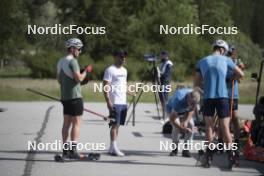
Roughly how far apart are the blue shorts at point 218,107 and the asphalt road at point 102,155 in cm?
79

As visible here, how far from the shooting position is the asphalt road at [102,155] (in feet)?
36.3

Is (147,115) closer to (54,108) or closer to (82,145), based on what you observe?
(54,108)

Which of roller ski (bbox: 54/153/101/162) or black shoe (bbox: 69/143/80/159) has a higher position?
black shoe (bbox: 69/143/80/159)

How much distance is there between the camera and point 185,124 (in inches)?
507

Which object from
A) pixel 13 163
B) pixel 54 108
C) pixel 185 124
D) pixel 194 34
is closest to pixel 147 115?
pixel 54 108

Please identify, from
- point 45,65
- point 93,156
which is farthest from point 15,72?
point 93,156

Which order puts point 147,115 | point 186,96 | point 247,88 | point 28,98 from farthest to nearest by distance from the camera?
point 247,88 < point 28,98 < point 147,115 < point 186,96

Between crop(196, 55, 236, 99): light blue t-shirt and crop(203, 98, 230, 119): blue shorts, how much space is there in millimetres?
59

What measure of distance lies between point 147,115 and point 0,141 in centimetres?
831

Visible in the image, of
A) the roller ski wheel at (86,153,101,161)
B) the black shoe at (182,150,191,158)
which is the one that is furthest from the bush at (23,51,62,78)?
the roller ski wheel at (86,153,101,161)

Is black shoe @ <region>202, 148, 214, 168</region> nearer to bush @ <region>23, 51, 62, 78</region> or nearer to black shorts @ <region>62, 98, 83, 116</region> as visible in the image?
black shorts @ <region>62, 98, 83, 116</region>

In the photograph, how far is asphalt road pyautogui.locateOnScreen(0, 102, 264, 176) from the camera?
11070 mm

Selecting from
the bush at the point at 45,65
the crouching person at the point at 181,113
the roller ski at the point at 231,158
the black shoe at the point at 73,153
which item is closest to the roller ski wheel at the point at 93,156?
the black shoe at the point at 73,153

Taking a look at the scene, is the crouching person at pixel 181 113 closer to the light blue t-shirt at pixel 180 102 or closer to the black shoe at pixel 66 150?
the light blue t-shirt at pixel 180 102
